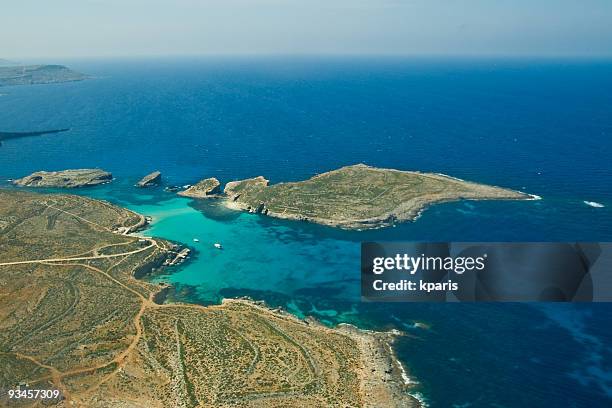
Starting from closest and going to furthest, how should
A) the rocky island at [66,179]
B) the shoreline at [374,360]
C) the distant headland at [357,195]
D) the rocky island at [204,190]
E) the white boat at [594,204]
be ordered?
1. the shoreline at [374,360]
2. the distant headland at [357,195]
3. the white boat at [594,204]
4. the rocky island at [204,190]
5. the rocky island at [66,179]

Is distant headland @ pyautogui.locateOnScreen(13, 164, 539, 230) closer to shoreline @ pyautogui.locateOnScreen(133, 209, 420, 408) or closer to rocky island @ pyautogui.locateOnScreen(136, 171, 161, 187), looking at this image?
rocky island @ pyautogui.locateOnScreen(136, 171, 161, 187)

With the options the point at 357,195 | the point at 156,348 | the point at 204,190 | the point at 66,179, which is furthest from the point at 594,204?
the point at 66,179

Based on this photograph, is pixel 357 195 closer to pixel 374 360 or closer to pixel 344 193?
pixel 344 193

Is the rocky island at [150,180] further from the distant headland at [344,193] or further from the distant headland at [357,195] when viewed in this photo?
the distant headland at [357,195]

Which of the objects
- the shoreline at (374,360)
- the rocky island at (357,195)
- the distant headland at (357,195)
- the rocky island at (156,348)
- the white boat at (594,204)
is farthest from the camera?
the white boat at (594,204)

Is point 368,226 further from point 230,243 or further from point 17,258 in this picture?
point 17,258

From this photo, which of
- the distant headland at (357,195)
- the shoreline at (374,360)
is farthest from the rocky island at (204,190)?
the shoreline at (374,360)

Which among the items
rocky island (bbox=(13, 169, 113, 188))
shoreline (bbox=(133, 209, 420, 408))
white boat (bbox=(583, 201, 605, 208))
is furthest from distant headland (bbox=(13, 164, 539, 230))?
shoreline (bbox=(133, 209, 420, 408))
